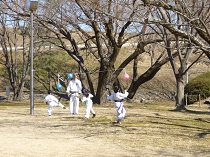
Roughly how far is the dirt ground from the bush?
13666 mm

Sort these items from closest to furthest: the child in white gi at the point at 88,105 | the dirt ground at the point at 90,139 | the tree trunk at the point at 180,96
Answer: the dirt ground at the point at 90,139, the child in white gi at the point at 88,105, the tree trunk at the point at 180,96

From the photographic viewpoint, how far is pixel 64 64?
1597 inches

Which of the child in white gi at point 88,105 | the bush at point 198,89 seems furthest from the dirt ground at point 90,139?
the bush at point 198,89

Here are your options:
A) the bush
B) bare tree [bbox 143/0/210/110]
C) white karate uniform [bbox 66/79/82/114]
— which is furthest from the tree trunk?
the bush

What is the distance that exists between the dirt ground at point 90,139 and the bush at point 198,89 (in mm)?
13666

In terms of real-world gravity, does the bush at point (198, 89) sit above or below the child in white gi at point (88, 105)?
above

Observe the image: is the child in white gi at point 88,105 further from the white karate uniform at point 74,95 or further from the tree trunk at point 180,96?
the tree trunk at point 180,96

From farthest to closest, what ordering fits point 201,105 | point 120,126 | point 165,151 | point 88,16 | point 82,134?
point 201,105 < point 88,16 < point 120,126 < point 82,134 < point 165,151

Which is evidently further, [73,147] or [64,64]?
[64,64]

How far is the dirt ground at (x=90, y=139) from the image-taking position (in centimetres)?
1007

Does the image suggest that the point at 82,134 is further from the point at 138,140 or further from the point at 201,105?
the point at 201,105

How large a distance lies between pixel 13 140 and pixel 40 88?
28.1 metres

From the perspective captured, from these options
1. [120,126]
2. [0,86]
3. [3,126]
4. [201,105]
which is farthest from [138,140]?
[0,86]

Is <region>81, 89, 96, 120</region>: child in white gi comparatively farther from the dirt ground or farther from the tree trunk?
the tree trunk
